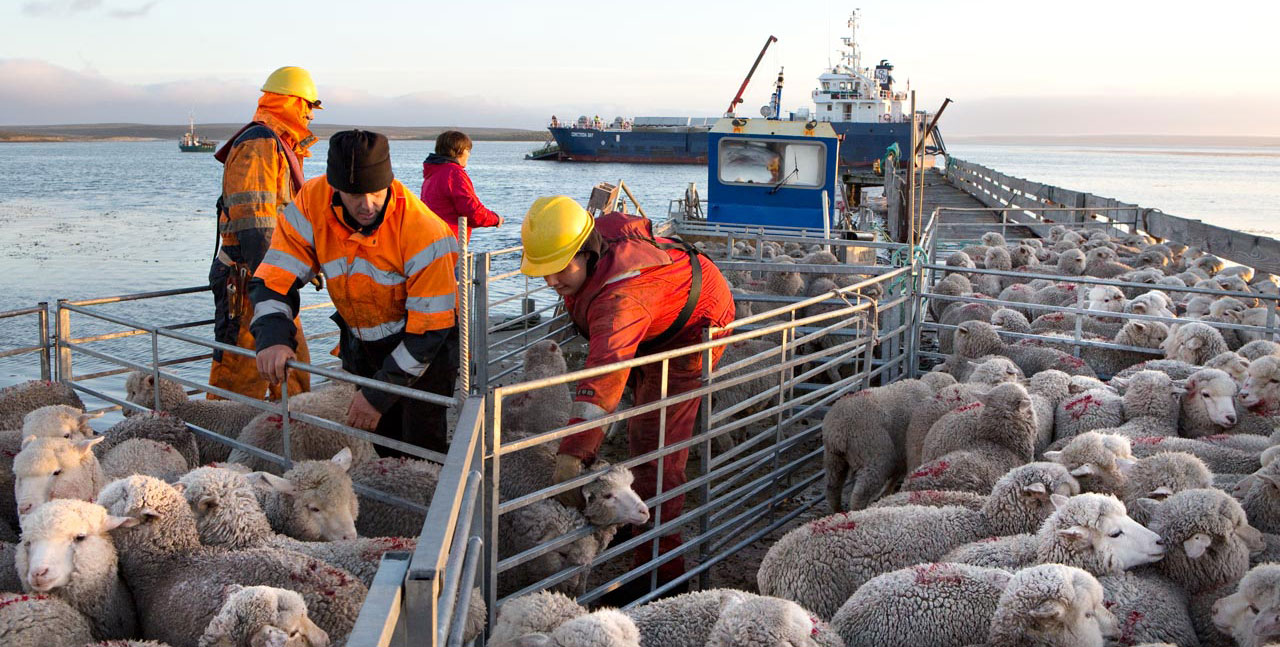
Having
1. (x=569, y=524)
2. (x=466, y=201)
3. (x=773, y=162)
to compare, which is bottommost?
(x=569, y=524)

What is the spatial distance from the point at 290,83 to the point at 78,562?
3103 mm

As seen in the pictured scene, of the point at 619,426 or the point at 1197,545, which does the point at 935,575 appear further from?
the point at 619,426

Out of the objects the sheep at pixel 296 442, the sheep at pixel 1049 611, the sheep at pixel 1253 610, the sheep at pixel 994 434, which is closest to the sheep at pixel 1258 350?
the sheep at pixel 994 434

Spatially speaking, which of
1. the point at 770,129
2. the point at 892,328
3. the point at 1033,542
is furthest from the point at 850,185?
the point at 1033,542

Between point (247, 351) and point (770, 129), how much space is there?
1138 cm

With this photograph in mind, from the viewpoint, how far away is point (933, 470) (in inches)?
194

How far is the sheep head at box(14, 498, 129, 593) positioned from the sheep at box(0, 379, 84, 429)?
7.37 feet

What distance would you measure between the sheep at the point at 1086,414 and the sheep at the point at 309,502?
3.98 metres

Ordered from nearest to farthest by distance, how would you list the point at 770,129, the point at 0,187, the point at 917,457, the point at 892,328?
1. the point at 917,457
2. the point at 892,328
3. the point at 770,129
4. the point at 0,187

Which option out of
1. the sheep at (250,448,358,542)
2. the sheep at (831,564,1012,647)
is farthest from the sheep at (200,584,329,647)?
the sheep at (831,564,1012,647)

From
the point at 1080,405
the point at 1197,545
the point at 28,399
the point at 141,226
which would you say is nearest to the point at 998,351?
the point at 1080,405

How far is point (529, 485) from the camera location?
438 cm

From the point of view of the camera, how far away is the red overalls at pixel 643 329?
3.93m

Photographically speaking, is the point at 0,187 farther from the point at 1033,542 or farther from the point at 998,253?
the point at 1033,542
